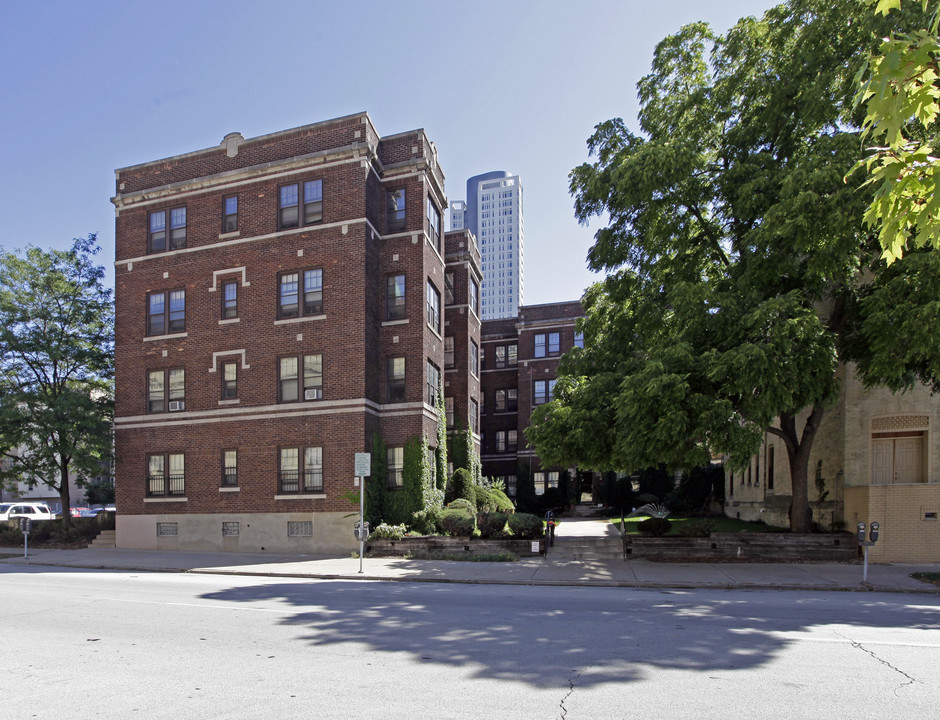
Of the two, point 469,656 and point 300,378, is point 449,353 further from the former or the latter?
point 469,656

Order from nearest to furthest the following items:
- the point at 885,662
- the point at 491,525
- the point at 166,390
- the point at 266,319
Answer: the point at 885,662 < the point at 491,525 < the point at 266,319 < the point at 166,390

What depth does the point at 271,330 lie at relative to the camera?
24812 mm

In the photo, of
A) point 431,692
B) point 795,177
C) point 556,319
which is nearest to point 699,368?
point 795,177

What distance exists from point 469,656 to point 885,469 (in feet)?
56.7

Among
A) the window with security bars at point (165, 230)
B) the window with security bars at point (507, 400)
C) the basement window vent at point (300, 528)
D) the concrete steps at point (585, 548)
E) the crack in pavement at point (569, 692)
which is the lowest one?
the concrete steps at point (585, 548)

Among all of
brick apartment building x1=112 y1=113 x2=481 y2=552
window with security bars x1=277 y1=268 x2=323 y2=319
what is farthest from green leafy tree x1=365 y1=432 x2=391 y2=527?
window with security bars x1=277 y1=268 x2=323 y2=319

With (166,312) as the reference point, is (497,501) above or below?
below

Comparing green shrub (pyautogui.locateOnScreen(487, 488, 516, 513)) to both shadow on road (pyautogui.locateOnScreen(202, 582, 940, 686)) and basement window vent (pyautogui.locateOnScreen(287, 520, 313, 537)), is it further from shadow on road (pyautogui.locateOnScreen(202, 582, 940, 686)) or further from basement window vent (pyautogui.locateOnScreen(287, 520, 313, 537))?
shadow on road (pyautogui.locateOnScreen(202, 582, 940, 686))

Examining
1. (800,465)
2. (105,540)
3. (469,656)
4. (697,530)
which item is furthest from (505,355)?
(469,656)

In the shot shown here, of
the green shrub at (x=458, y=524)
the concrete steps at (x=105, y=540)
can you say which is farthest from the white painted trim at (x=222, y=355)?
the green shrub at (x=458, y=524)

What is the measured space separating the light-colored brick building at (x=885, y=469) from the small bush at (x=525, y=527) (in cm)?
899

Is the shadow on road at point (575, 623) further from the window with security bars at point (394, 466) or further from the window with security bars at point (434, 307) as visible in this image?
the window with security bars at point (434, 307)

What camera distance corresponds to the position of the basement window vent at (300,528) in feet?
77.0

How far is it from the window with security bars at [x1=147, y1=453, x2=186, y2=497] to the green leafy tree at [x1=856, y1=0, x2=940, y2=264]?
84.5 feet
